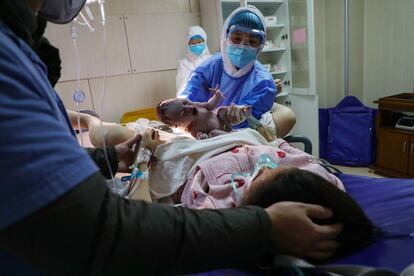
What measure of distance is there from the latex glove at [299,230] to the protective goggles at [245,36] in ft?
5.96

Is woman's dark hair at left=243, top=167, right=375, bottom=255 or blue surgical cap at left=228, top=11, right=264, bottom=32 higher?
blue surgical cap at left=228, top=11, right=264, bottom=32

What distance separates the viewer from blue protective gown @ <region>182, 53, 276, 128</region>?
2.22 m

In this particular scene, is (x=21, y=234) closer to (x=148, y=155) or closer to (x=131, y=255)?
(x=131, y=255)

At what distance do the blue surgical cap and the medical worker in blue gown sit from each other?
6.18 ft

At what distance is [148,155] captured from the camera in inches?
55.2

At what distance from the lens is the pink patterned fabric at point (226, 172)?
1048mm

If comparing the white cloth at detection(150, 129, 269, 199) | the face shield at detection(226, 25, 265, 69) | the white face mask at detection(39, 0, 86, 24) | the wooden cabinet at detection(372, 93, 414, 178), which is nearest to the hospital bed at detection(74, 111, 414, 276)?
the white cloth at detection(150, 129, 269, 199)

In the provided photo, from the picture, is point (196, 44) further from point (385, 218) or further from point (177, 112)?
point (385, 218)

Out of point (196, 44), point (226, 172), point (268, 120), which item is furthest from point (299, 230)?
point (196, 44)

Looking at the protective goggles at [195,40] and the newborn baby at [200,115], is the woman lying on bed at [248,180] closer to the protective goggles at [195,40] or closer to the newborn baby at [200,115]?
the newborn baby at [200,115]

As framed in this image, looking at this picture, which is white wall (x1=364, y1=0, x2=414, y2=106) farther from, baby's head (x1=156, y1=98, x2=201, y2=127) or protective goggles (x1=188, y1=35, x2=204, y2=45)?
baby's head (x1=156, y1=98, x2=201, y2=127)

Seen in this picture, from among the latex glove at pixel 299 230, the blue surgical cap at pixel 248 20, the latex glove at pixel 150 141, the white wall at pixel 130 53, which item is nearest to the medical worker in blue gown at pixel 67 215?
the latex glove at pixel 299 230

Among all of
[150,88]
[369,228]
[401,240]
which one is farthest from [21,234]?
[150,88]

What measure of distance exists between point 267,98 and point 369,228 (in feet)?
4.81
